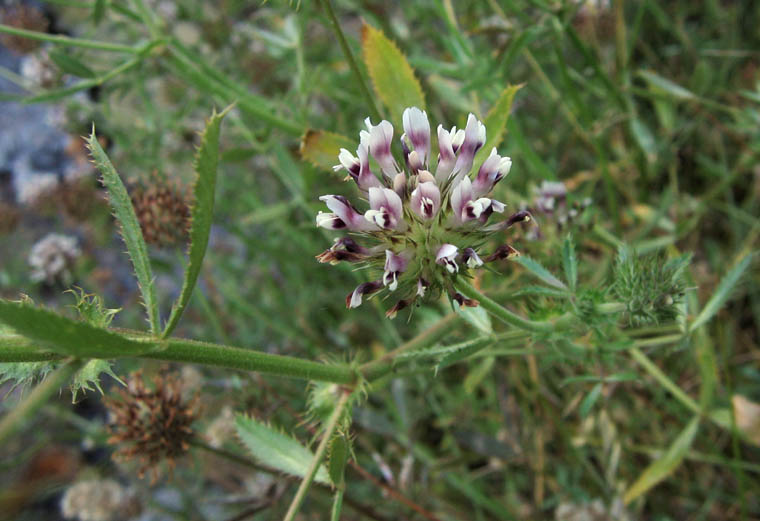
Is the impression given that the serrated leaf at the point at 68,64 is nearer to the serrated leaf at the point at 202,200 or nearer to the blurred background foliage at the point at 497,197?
the blurred background foliage at the point at 497,197

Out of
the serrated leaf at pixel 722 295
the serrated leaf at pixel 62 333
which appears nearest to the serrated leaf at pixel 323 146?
the serrated leaf at pixel 62 333

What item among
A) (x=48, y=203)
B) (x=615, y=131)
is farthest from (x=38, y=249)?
(x=615, y=131)

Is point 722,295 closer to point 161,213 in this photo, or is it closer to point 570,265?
point 570,265

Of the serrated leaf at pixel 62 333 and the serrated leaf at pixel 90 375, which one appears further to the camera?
the serrated leaf at pixel 90 375

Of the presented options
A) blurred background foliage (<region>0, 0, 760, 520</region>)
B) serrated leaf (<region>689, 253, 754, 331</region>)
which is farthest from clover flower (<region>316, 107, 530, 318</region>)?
Answer: serrated leaf (<region>689, 253, 754, 331</region>)

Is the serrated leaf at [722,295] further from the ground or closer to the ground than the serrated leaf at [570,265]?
further from the ground
